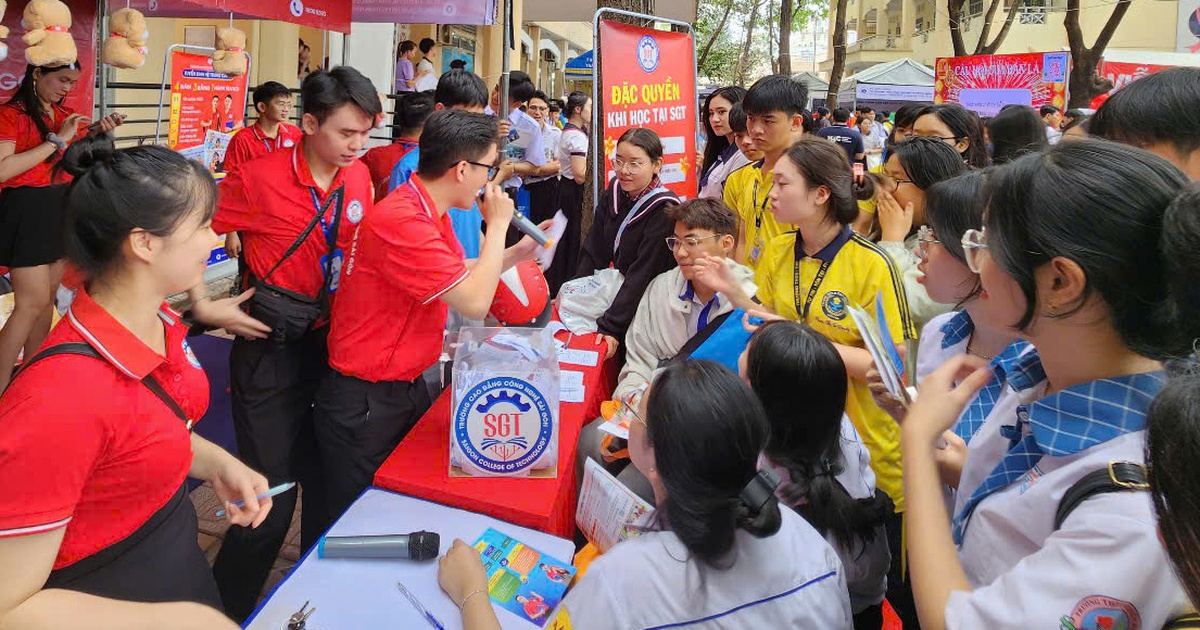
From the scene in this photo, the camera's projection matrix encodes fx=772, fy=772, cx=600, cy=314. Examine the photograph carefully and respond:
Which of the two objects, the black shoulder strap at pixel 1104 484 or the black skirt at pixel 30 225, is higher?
the black skirt at pixel 30 225

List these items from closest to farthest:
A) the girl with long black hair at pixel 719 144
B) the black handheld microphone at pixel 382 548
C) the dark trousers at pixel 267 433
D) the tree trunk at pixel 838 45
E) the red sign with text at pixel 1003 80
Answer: the black handheld microphone at pixel 382 548 → the dark trousers at pixel 267 433 → the girl with long black hair at pixel 719 144 → the red sign with text at pixel 1003 80 → the tree trunk at pixel 838 45

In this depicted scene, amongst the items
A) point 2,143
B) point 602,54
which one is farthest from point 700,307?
point 2,143

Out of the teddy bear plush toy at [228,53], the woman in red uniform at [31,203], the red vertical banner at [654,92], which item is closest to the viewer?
the woman in red uniform at [31,203]

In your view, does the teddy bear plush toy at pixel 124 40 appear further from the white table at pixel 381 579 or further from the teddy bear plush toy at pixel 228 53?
the white table at pixel 381 579

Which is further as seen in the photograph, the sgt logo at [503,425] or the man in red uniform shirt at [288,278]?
the man in red uniform shirt at [288,278]

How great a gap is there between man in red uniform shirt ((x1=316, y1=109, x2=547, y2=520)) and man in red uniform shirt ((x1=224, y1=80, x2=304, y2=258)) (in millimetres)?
1271

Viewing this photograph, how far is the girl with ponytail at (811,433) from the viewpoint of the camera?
1.81 metres

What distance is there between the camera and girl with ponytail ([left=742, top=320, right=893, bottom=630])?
5.93 ft

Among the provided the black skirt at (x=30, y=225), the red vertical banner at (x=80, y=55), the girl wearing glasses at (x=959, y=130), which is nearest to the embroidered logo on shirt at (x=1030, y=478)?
the girl wearing glasses at (x=959, y=130)

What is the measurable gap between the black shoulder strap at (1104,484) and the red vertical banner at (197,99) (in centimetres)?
595

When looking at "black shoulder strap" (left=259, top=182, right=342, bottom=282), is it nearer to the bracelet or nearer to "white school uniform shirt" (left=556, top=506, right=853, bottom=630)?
the bracelet

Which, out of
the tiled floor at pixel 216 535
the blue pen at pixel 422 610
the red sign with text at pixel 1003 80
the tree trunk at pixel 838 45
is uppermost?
the tree trunk at pixel 838 45

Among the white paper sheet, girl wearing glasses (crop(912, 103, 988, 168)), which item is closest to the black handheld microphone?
the white paper sheet

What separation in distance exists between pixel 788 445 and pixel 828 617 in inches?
18.8
